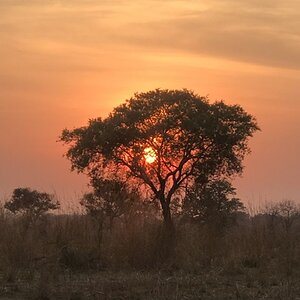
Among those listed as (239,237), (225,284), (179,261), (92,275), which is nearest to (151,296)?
(225,284)

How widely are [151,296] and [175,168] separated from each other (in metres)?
24.7

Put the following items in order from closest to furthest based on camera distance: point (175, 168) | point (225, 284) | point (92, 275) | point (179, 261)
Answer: point (225, 284)
point (92, 275)
point (179, 261)
point (175, 168)

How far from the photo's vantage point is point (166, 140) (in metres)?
33.5

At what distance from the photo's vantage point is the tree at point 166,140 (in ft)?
110

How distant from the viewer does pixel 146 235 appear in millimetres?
13641

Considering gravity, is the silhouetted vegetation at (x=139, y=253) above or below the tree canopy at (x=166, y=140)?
below

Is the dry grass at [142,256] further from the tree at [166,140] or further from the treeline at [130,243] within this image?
the tree at [166,140]

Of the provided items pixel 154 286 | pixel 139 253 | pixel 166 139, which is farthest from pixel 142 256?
pixel 166 139

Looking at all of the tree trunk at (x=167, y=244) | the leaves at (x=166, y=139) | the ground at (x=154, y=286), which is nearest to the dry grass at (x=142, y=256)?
the ground at (x=154, y=286)

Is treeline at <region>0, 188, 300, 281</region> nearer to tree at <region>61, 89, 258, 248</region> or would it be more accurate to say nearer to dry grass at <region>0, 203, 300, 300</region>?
dry grass at <region>0, 203, 300, 300</region>

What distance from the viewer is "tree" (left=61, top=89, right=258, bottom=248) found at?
33.6m

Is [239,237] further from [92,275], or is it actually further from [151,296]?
[151,296]

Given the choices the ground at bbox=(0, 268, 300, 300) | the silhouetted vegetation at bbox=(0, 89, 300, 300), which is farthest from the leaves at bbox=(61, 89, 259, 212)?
the ground at bbox=(0, 268, 300, 300)

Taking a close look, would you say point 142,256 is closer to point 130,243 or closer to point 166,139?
Result: point 130,243
